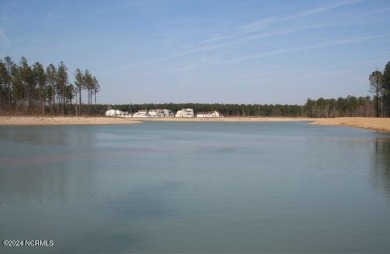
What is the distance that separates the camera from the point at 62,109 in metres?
109

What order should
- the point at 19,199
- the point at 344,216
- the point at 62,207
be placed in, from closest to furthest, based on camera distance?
the point at 344,216 → the point at 62,207 → the point at 19,199

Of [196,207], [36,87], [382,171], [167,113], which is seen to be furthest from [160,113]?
[196,207]

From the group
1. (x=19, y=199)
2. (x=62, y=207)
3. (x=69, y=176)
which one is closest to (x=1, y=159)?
(x=69, y=176)

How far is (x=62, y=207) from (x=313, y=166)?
13.7 meters

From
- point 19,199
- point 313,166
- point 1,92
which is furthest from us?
point 1,92

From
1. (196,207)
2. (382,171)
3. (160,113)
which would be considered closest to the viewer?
(196,207)

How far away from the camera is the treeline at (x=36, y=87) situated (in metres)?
93.2

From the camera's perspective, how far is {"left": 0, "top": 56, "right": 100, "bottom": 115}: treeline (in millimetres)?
93250

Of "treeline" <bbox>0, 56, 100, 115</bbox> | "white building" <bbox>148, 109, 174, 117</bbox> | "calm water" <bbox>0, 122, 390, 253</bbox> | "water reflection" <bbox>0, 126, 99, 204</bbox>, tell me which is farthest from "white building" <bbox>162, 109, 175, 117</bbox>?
"calm water" <bbox>0, 122, 390, 253</bbox>

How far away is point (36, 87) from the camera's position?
98.8 m

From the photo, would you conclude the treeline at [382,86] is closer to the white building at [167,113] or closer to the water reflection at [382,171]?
the water reflection at [382,171]

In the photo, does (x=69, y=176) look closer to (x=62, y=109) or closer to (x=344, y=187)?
(x=344, y=187)

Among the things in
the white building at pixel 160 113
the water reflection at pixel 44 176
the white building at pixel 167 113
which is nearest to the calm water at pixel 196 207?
Result: the water reflection at pixel 44 176

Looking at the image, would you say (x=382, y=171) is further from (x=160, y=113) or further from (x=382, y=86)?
(x=160, y=113)
